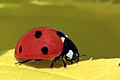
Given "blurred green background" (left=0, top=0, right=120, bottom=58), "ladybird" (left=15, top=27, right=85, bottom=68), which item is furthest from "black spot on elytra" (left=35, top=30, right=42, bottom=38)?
"blurred green background" (left=0, top=0, right=120, bottom=58)

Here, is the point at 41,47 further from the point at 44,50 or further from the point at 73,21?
the point at 73,21

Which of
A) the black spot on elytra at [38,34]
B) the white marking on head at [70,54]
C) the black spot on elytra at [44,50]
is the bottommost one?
the white marking on head at [70,54]

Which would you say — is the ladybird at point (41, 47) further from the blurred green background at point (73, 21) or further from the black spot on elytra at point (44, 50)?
the blurred green background at point (73, 21)

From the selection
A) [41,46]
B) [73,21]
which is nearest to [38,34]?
[41,46]

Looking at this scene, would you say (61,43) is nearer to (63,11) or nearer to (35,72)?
(35,72)

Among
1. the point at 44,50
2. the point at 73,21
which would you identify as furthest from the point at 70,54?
the point at 73,21

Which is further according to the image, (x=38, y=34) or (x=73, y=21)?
(x=73, y=21)

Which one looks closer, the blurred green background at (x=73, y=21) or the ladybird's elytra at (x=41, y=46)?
the ladybird's elytra at (x=41, y=46)

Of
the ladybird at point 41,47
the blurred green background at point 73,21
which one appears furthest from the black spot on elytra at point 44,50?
the blurred green background at point 73,21

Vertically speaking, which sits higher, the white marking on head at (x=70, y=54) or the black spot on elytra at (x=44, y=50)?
the black spot on elytra at (x=44, y=50)
